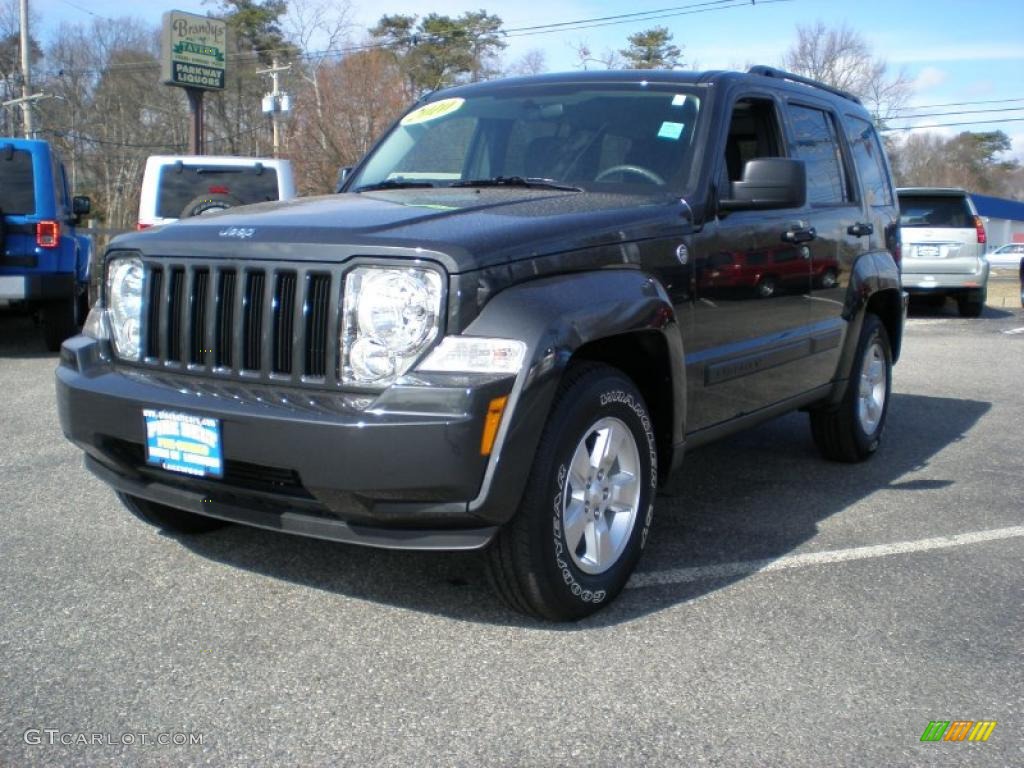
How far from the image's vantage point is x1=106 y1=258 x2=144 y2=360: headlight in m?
3.65

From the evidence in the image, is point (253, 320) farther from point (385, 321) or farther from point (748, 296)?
point (748, 296)

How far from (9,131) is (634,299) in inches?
1920

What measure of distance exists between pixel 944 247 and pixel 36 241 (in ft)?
38.6

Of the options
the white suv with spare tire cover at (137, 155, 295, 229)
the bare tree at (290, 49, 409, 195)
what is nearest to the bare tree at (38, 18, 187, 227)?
the bare tree at (290, 49, 409, 195)

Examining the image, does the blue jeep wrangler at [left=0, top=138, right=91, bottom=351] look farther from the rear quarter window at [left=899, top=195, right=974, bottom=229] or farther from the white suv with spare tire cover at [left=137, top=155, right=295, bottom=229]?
the rear quarter window at [left=899, top=195, right=974, bottom=229]

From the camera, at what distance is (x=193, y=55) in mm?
27141

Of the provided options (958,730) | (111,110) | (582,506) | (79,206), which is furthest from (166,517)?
(111,110)

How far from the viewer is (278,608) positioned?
3.58m

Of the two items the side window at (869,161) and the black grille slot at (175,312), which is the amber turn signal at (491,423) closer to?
the black grille slot at (175,312)

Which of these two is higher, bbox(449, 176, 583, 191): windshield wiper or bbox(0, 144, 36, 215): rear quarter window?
bbox(449, 176, 583, 191): windshield wiper

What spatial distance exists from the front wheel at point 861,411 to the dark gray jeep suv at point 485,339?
1.08 m

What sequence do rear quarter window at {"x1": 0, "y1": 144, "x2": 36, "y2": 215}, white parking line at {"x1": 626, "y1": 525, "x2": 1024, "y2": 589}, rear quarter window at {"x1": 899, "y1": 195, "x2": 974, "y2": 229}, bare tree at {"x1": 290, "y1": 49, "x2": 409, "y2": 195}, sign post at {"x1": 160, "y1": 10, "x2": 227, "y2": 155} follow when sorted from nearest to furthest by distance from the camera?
white parking line at {"x1": 626, "y1": 525, "x2": 1024, "y2": 589}
rear quarter window at {"x1": 0, "y1": 144, "x2": 36, "y2": 215}
rear quarter window at {"x1": 899, "y1": 195, "x2": 974, "y2": 229}
sign post at {"x1": 160, "y1": 10, "x2": 227, "y2": 155}
bare tree at {"x1": 290, "y1": 49, "x2": 409, "y2": 195}

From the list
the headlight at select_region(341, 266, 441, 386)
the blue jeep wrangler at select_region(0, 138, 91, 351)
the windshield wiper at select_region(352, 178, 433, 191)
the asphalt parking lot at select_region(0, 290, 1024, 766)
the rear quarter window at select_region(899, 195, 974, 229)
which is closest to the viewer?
the asphalt parking lot at select_region(0, 290, 1024, 766)

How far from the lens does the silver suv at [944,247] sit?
15.2 metres
